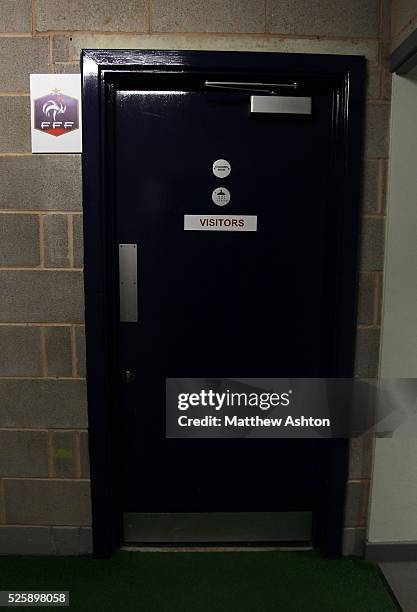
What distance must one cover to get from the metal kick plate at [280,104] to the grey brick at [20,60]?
0.83 m

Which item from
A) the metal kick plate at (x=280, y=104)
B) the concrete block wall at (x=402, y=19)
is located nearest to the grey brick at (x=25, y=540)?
the metal kick plate at (x=280, y=104)

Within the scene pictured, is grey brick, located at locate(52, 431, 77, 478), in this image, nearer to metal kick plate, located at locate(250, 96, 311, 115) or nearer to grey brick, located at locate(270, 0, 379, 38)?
metal kick plate, located at locate(250, 96, 311, 115)

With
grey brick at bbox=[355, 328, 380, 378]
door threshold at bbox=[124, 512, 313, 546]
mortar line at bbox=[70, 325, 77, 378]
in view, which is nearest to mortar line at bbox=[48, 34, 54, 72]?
mortar line at bbox=[70, 325, 77, 378]

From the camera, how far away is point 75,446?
1.94 metres

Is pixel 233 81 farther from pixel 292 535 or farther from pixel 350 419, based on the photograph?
pixel 292 535

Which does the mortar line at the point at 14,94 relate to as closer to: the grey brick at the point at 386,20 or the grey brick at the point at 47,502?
the grey brick at the point at 386,20

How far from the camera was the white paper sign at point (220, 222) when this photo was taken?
1.87 meters

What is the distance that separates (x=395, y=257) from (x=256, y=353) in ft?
2.30

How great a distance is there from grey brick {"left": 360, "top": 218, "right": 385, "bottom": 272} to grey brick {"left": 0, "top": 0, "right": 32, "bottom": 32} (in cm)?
153

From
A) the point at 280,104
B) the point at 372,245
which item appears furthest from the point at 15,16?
the point at 372,245

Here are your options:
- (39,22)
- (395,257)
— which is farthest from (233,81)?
(395,257)

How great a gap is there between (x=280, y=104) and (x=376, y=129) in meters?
0.40

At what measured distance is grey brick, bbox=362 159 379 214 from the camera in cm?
181

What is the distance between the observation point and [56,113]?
5.74 ft
